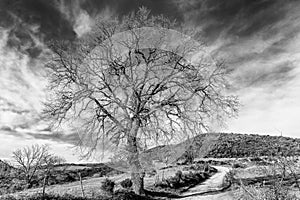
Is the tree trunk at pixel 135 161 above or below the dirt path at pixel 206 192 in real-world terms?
above

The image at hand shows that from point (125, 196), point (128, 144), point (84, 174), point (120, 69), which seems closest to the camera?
point (125, 196)

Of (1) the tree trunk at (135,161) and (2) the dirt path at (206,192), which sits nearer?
(2) the dirt path at (206,192)

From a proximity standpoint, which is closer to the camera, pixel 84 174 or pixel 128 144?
pixel 128 144

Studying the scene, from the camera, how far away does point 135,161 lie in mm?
16828

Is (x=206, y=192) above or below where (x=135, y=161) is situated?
below

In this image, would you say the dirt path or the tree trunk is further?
the tree trunk

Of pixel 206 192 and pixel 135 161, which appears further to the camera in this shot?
pixel 206 192

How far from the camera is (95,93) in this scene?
58.7 ft

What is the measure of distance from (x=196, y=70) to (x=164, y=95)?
2.64m

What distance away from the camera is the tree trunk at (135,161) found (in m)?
16.8

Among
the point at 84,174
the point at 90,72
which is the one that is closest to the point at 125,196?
the point at 90,72

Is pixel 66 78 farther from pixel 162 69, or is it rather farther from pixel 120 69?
pixel 162 69

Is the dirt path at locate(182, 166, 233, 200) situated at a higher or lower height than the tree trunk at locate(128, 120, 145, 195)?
lower

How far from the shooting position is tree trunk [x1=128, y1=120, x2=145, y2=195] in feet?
55.0
